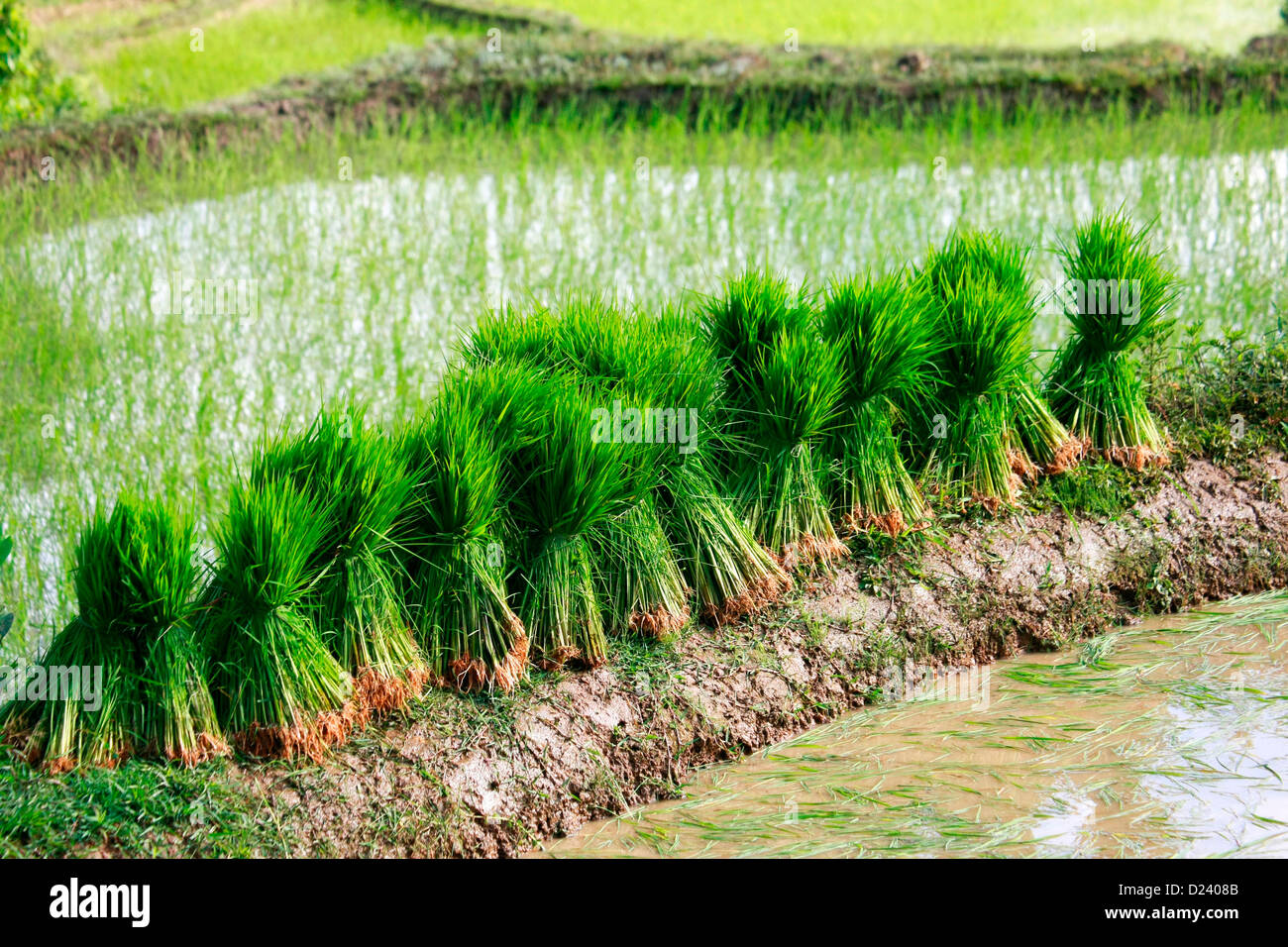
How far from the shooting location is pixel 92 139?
25.7 ft

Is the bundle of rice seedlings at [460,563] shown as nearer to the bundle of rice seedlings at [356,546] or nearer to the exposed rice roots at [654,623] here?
the bundle of rice seedlings at [356,546]

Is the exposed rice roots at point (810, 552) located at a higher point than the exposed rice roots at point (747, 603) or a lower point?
higher

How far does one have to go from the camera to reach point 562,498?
3357 mm

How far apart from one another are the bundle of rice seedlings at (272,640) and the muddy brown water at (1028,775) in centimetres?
75

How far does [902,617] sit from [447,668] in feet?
4.97

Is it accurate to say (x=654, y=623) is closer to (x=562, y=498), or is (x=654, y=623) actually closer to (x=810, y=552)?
(x=562, y=498)

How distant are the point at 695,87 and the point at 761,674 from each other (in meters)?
6.93

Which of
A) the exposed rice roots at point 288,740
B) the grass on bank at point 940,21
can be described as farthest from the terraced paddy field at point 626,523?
the grass on bank at point 940,21

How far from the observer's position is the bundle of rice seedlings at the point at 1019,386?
4258 millimetres

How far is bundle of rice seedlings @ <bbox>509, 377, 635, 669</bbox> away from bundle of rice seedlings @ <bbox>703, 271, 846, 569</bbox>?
0.56m

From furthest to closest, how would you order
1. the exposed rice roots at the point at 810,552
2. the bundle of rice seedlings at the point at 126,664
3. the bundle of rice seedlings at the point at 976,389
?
the bundle of rice seedlings at the point at 976,389 → the exposed rice roots at the point at 810,552 → the bundle of rice seedlings at the point at 126,664

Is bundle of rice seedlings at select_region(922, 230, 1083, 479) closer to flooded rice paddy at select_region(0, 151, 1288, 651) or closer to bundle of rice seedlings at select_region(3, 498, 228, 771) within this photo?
flooded rice paddy at select_region(0, 151, 1288, 651)

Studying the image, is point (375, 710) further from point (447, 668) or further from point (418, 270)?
point (418, 270)

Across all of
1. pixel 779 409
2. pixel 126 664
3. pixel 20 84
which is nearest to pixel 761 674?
pixel 779 409
